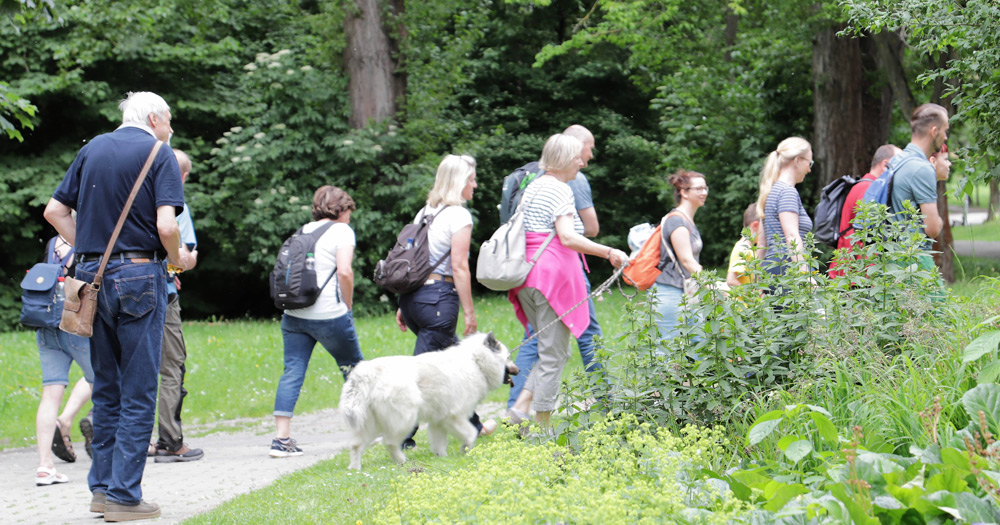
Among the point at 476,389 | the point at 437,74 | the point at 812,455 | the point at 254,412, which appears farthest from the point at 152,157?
the point at 437,74

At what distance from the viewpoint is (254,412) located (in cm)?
928

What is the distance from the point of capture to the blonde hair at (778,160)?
6719mm

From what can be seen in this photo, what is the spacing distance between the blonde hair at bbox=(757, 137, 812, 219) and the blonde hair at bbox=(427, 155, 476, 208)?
7.21 ft

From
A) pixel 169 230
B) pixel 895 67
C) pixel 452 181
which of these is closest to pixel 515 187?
pixel 452 181

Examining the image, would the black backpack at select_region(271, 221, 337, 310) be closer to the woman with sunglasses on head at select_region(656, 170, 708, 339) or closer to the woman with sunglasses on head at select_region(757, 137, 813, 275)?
the woman with sunglasses on head at select_region(656, 170, 708, 339)

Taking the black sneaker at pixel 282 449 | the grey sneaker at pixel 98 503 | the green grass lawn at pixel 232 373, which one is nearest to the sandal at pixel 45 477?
the grey sneaker at pixel 98 503

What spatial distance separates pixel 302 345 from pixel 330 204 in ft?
3.55

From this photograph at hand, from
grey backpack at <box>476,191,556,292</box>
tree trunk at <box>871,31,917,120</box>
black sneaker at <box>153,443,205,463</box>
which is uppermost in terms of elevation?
tree trunk at <box>871,31,917,120</box>

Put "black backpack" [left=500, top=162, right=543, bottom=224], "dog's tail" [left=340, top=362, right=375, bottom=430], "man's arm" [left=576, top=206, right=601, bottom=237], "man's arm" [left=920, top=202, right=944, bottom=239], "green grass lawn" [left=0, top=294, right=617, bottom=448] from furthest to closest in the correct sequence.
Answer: "green grass lawn" [left=0, top=294, right=617, bottom=448]
"man's arm" [left=576, top=206, right=601, bottom=237]
"black backpack" [left=500, top=162, right=543, bottom=224]
"man's arm" [left=920, top=202, right=944, bottom=239]
"dog's tail" [left=340, top=362, right=375, bottom=430]

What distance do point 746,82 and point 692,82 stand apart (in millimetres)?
1171

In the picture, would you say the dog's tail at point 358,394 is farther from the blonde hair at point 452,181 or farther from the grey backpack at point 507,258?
the blonde hair at point 452,181

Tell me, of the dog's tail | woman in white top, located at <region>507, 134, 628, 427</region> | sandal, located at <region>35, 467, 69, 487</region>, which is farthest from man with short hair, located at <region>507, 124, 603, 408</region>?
sandal, located at <region>35, 467, 69, 487</region>

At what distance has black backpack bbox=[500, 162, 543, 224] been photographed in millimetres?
7107

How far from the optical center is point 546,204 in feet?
20.5
